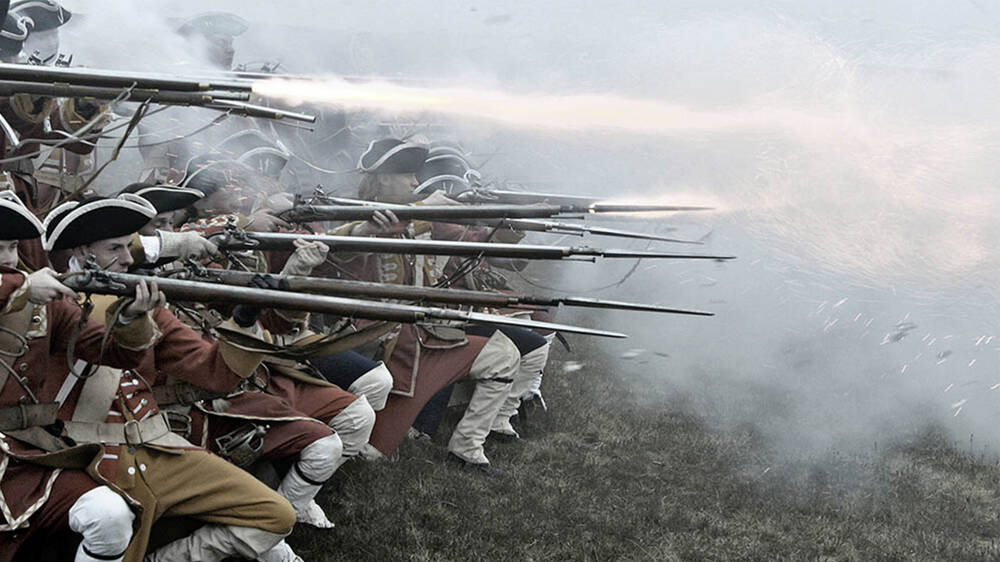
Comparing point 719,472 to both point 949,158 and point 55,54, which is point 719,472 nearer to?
point 949,158

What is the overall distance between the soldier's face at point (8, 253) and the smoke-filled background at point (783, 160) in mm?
4522

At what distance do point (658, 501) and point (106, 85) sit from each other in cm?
420

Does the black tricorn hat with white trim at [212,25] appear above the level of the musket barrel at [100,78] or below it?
below

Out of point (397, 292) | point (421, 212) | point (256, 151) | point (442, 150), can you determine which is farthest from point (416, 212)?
point (442, 150)

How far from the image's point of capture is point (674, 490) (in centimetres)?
727

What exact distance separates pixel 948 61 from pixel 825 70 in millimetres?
1041

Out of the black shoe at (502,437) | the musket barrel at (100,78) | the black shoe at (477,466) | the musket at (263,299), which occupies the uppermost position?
the musket barrel at (100,78)

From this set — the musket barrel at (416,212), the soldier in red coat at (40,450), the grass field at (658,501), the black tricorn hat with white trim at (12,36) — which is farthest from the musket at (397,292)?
the black tricorn hat with white trim at (12,36)

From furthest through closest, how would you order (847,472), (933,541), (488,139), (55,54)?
(488,139) → (847,472) → (55,54) → (933,541)

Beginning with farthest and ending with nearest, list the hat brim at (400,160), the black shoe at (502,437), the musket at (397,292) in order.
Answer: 1. the black shoe at (502,437)
2. the hat brim at (400,160)
3. the musket at (397,292)

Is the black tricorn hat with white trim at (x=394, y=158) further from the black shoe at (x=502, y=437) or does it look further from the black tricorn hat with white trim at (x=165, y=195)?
the black shoe at (x=502, y=437)

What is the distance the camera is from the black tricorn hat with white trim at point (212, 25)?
9828mm

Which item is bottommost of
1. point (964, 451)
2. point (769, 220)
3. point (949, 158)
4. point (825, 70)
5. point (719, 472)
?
point (964, 451)

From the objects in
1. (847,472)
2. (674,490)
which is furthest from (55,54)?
(847,472)
